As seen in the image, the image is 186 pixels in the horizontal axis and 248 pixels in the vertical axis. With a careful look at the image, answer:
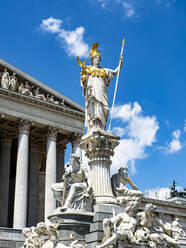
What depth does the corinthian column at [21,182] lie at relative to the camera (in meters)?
33.8

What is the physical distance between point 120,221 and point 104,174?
8.42 feet

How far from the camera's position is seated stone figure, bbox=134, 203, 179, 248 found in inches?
388

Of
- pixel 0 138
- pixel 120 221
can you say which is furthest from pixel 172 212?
pixel 120 221

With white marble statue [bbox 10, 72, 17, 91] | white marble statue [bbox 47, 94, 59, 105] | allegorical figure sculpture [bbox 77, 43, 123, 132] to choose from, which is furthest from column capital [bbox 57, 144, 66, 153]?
allegorical figure sculpture [bbox 77, 43, 123, 132]

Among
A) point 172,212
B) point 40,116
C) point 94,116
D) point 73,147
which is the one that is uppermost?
point 40,116

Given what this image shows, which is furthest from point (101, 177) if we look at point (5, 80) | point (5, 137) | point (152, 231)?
point (5, 137)

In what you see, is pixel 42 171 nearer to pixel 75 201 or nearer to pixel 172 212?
pixel 172 212

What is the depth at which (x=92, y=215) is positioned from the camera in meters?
10.8

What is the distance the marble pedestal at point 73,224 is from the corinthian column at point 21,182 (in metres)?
24.0

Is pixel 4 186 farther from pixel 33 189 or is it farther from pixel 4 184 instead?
pixel 33 189

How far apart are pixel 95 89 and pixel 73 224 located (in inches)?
195

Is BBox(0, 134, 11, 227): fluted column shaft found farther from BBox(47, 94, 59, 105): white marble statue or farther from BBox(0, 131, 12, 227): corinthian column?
BBox(47, 94, 59, 105): white marble statue

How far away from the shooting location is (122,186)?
12586mm

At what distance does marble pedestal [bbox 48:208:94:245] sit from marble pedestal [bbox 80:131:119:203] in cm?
122
